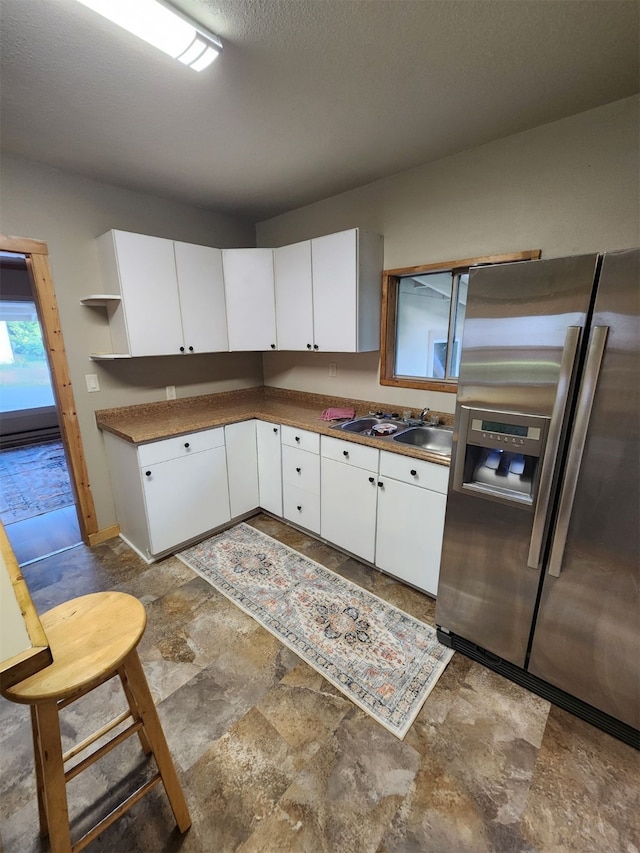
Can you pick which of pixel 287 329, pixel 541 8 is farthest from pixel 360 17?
pixel 287 329

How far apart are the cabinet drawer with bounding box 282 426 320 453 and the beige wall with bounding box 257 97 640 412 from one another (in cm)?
62

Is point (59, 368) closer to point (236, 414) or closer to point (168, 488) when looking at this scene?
point (168, 488)

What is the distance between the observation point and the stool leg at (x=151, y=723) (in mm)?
1050

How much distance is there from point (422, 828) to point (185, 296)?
120 inches

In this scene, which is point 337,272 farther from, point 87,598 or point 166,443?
point 87,598

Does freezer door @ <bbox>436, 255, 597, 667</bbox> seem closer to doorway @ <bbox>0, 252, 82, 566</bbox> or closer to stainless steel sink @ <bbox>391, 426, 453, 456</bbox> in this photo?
stainless steel sink @ <bbox>391, 426, 453, 456</bbox>

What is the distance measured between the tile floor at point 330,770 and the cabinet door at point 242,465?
118cm

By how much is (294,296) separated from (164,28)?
1657mm

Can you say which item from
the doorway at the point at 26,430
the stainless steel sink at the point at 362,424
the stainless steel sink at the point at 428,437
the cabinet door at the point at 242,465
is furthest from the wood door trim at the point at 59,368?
the stainless steel sink at the point at 428,437

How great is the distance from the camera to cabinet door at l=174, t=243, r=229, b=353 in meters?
2.63

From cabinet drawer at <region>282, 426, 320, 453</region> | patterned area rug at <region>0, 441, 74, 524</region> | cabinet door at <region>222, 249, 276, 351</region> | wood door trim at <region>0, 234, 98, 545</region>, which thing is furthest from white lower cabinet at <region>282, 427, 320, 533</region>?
patterned area rug at <region>0, 441, 74, 524</region>

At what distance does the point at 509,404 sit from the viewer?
4.72 feet

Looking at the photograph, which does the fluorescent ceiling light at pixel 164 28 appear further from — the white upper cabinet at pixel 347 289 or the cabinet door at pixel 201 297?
the cabinet door at pixel 201 297

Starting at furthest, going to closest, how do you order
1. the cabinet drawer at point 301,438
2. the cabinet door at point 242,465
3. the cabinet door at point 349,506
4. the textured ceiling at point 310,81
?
1. the cabinet door at point 242,465
2. the cabinet drawer at point 301,438
3. the cabinet door at point 349,506
4. the textured ceiling at point 310,81
